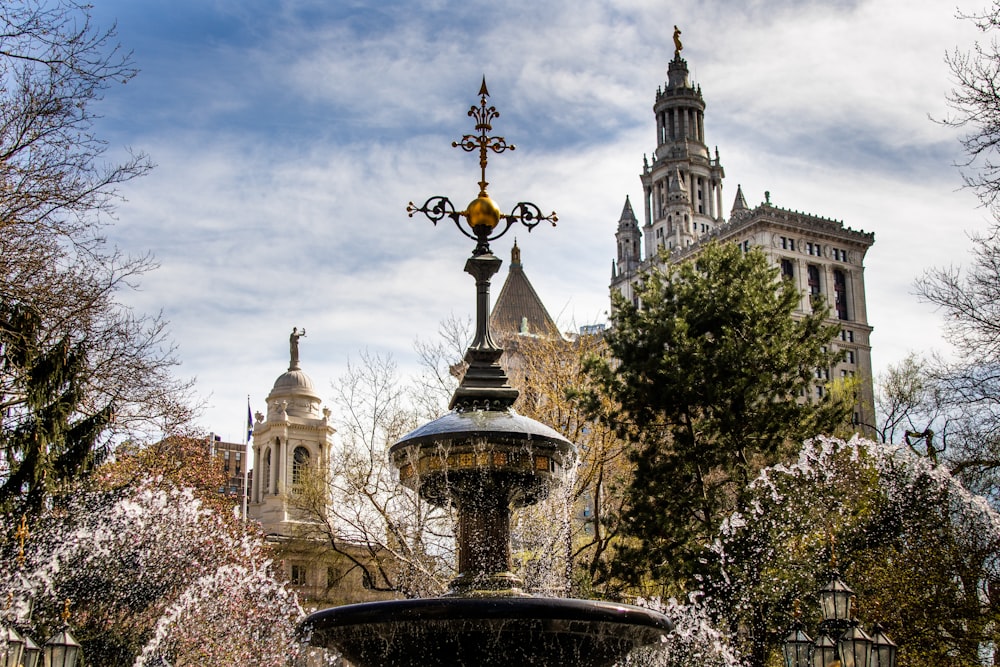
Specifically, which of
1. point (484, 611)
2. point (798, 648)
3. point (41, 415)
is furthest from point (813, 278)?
point (484, 611)

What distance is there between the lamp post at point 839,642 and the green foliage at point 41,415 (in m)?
12.9

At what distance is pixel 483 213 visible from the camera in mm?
12836

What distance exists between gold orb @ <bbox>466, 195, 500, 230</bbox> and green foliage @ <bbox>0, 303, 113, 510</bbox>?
972cm

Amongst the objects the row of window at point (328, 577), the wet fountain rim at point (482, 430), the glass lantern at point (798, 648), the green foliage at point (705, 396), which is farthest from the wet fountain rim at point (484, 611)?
the row of window at point (328, 577)

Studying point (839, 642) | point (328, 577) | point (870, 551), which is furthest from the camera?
point (328, 577)

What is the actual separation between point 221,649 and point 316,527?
Result: 31.8ft

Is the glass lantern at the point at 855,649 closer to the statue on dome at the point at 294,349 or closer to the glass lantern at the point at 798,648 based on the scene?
the glass lantern at the point at 798,648

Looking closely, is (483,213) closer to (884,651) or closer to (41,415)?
(884,651)

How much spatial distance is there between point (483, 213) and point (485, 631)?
16.9 feet

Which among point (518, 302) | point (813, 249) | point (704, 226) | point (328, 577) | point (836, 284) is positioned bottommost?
point (328, 577)

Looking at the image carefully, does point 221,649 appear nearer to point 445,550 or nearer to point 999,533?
point 445,550

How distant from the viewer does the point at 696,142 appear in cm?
15275

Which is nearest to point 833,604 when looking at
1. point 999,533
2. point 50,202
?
point 999,533

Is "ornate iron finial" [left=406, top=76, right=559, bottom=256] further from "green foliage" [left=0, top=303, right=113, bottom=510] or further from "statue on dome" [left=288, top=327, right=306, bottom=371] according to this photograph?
"statue on dome" [left=288, top=327, right=306, bottom=371]
